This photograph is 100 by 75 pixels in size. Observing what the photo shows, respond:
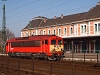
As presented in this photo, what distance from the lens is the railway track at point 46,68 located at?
11.6 metres

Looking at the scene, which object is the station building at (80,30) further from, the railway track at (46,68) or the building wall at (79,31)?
the railway track at (46,68)

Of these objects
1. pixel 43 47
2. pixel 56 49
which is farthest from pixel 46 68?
pixel 43 47

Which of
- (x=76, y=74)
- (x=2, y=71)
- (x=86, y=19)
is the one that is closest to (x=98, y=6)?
(x=86, y=19)

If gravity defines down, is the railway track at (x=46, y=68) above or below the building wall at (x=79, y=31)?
below

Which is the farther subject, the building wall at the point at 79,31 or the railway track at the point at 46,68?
the building wall at the point at 79,31

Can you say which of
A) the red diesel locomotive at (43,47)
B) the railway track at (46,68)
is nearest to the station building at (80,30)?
the red diesel locomotive at (43,47)

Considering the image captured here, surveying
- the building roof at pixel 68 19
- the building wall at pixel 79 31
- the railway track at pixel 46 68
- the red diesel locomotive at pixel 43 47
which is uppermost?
the building roof at pixel 68 19

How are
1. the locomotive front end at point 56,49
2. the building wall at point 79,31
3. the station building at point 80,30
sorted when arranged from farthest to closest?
the building wall at point 79,31
the station building at point 80,30
the locomotive front end at point 56,49

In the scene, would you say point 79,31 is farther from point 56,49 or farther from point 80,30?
point 56,49

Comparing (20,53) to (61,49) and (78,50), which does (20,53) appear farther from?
(78,50)

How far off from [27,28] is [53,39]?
159 ft

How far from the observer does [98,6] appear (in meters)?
57.1

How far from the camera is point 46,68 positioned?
588 inches

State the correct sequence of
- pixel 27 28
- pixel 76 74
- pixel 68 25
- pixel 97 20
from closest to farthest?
pixel 76 74 → pixel 97 20 → pixel 68 25 → pixel 27 28
